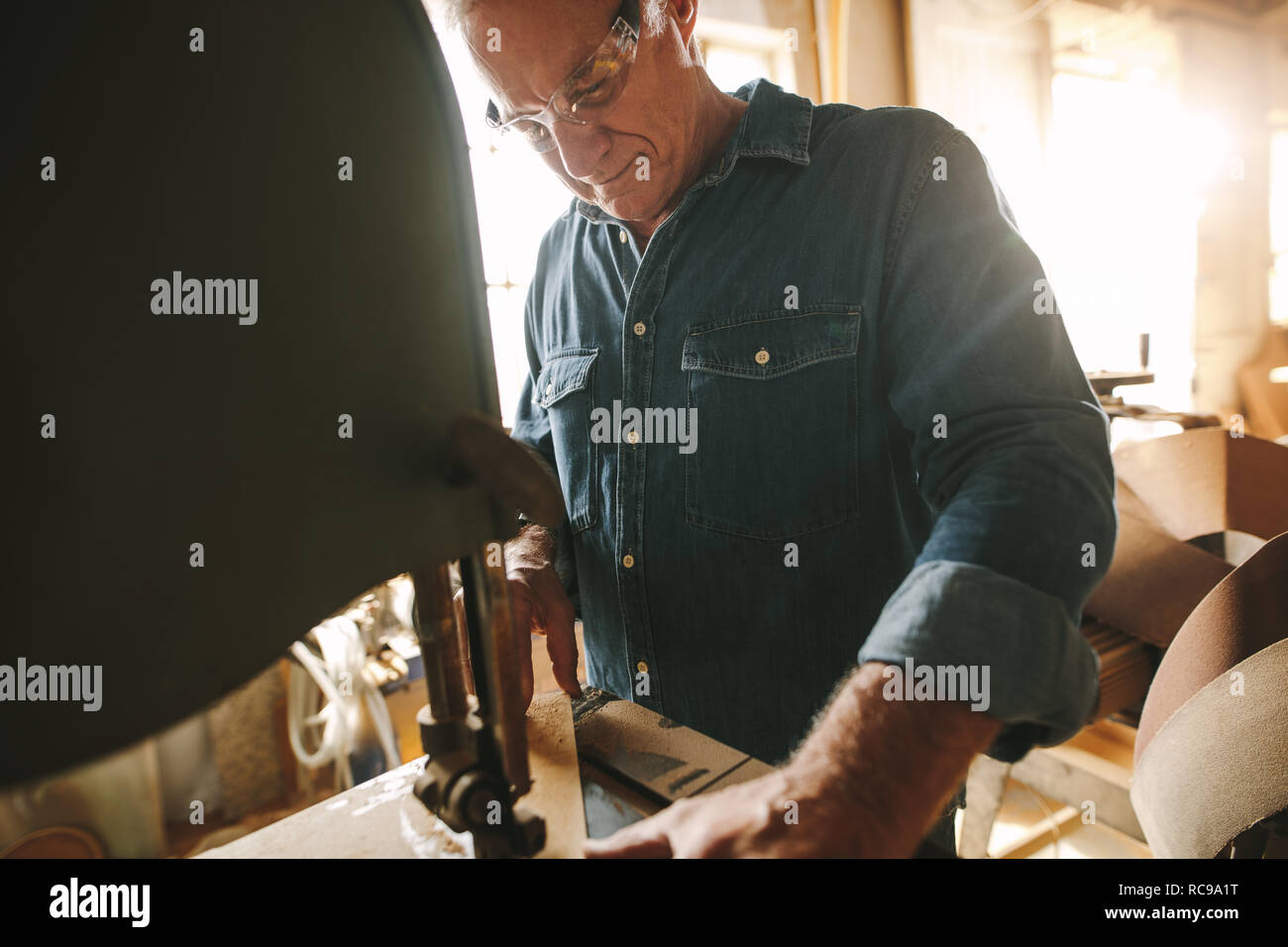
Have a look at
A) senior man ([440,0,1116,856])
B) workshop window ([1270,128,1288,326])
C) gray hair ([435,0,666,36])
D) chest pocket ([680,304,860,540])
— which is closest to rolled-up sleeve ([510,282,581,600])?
senior man ([440,0,1116,856])

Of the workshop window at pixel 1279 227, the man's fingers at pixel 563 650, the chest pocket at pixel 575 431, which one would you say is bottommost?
the man's fingers at pixel 563 650

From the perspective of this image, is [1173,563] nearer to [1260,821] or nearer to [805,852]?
[1260,821]

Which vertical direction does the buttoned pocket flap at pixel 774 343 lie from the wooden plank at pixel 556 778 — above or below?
above

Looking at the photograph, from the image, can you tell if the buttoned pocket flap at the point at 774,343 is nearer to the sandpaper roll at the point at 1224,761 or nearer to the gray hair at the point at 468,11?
the gray hair at the point at 468,11

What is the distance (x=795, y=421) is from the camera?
3.31ft

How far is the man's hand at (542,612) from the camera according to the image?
38.4 inches

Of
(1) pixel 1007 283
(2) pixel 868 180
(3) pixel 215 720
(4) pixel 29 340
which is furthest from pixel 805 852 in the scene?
(3) pixel 215 720

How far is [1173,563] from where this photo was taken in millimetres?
1773

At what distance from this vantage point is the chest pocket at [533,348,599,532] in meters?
1.23

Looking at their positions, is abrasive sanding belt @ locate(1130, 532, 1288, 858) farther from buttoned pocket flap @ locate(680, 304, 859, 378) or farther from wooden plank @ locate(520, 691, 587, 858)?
wooden plank @ locate(520, 691, 587, 858)

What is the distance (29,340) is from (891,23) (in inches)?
183

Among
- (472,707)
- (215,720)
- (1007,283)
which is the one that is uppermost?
(1007,283)

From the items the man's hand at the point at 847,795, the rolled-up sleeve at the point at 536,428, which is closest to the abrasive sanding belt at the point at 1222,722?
the man's hand at the point at 847,795

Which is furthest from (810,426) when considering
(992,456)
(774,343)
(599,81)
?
(599,81)
